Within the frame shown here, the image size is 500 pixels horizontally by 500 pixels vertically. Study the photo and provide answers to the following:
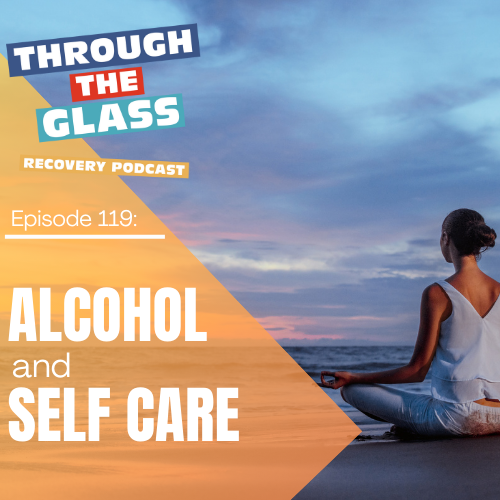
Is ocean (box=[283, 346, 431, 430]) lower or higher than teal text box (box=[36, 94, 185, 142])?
lower

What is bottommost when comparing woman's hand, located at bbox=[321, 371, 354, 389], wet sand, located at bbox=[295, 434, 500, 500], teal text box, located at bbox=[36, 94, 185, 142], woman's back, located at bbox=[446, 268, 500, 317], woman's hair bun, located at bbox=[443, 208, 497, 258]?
wet sand, located at bbox=[295, 434, 500, 500]

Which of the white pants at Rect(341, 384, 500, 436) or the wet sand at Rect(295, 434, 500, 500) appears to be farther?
the white pants at Rect(341, 384, 500, 436)

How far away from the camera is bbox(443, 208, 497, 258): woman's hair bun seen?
289 cm

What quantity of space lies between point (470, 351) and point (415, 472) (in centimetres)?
76

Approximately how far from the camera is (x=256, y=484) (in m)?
2.64

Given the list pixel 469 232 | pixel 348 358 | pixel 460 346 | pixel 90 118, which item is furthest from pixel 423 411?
pixel 348 358

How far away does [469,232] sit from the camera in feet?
9.51

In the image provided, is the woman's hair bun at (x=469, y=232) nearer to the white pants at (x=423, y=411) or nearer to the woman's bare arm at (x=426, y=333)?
the woman's bare arm at (x=426, y=333)

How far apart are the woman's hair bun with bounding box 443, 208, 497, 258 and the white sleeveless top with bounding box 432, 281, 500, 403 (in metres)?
0.23

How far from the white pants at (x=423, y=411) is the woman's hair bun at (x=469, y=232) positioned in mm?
792

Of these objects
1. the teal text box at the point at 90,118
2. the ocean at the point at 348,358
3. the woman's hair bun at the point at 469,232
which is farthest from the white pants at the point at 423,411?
the ocean at the point at 348,358

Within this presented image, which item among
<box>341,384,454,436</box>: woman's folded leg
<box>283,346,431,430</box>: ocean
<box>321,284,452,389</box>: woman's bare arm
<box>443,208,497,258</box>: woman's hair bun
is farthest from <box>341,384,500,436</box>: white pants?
<box>283,346,431,430</box>: ocean

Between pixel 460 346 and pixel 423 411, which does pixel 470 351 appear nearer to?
pixel 460 346

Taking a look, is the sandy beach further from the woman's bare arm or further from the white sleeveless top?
the woman's bare arm
